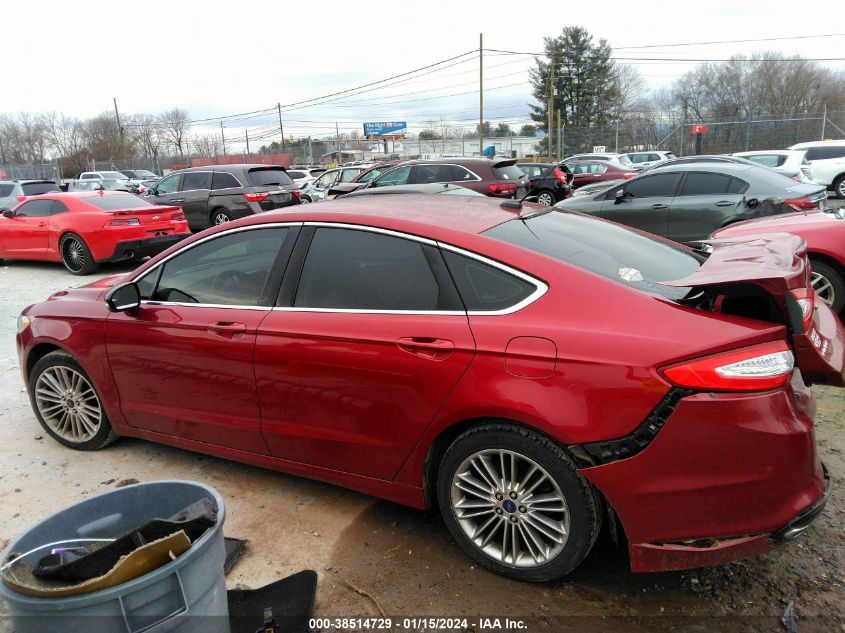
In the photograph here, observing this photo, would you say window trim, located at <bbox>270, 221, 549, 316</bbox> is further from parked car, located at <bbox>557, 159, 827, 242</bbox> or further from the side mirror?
parked car, located at <bbox>557, 159, 827, 242</bbox>

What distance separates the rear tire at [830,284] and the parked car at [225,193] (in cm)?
1058

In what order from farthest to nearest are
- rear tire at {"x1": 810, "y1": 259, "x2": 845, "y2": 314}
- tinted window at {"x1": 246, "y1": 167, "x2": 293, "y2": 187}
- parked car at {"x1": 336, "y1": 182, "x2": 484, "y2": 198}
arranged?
tinted window at {"x1": 246, "y1": 167, "x2": 293, "y2": 187} → rear tire at {"x1": 810, "y1": 259, "x2": 845, "y2": 314} → parked car at {"x1": 336, "y1": 182, "x2": 484, "y2": 198}

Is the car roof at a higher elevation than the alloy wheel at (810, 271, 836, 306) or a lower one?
higher

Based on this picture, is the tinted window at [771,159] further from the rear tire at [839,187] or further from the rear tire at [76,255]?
the rear tire at [76,255]

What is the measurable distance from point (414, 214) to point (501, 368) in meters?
1.02

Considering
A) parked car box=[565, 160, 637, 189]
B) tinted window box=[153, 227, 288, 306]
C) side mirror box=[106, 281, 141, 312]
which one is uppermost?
tinted window box=[153, 227, 288, 306]

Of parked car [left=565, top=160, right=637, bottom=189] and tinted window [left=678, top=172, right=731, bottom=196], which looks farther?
parked car [left=565, top=160, right=637, bottom=189]

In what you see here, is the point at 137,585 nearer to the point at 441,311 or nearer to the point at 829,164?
the point at 441,311

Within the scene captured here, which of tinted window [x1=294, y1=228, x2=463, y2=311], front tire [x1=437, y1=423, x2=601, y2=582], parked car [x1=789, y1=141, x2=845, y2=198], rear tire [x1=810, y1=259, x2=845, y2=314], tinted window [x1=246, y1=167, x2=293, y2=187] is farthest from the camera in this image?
parked car [x1=789, y1=141, x2=845, y2=198]

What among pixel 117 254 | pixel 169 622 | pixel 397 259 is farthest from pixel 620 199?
pixel 169 622

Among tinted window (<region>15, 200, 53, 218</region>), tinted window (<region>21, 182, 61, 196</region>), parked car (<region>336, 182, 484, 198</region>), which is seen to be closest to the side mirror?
parked car (<region>336, 182, 484, 198</region>)

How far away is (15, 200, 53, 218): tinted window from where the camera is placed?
10.6 metres

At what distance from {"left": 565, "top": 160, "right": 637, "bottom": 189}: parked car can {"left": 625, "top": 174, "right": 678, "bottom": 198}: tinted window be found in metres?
10.8

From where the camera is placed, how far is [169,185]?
46.6 ft
